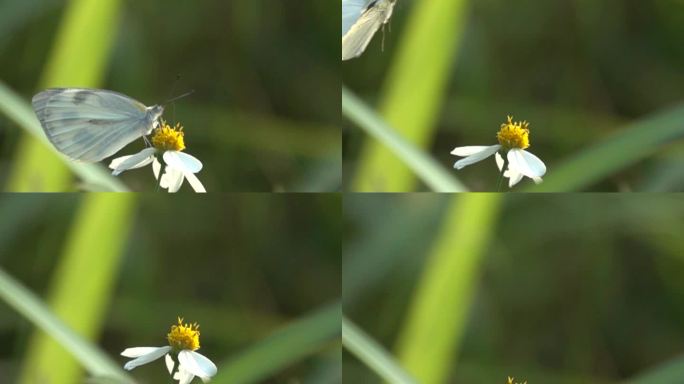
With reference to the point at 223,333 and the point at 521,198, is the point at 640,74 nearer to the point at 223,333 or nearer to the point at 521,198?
the point at 521,198

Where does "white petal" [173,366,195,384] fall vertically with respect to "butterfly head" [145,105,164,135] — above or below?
below

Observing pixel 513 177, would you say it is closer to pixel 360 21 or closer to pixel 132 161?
pixel 360 21

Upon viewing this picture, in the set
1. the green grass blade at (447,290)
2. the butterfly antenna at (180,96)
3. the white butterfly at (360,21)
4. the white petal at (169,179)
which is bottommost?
the green grass blade at (447,290)

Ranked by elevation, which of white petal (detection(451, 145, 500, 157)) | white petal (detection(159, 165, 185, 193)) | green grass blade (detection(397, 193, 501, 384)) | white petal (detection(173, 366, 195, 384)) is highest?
white petal (detection(451, 145, 500, 157))

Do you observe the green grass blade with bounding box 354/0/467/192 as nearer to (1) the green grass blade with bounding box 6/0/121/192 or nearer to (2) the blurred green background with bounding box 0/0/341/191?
(2) the blurred green background with bounding box 0/0/341/191

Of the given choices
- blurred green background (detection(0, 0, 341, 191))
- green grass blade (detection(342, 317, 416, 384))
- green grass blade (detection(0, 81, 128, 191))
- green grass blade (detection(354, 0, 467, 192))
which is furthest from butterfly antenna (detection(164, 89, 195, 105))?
green grass blade (detection(342, 317, 416, 384))

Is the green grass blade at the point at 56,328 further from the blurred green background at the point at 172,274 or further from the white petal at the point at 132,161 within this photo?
the white petal at the point at 132,161

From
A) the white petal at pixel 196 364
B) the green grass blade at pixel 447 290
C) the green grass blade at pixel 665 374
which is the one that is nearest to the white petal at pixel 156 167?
the white petal at pixel 196 364

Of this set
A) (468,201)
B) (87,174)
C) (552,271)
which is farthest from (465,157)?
(87,174)

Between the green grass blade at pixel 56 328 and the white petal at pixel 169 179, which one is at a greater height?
the white petal at pixel 169 179
